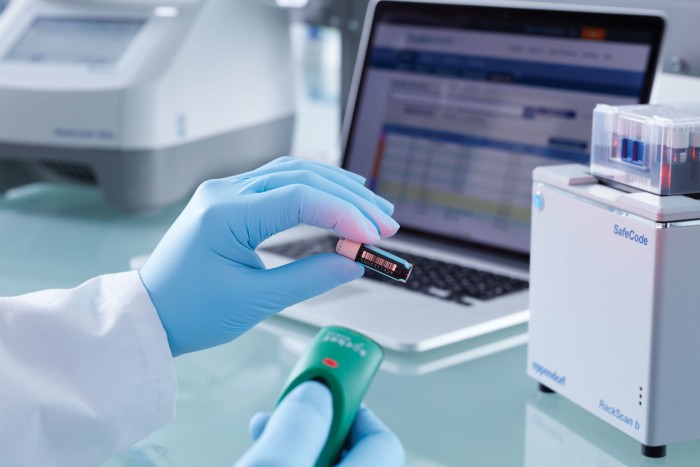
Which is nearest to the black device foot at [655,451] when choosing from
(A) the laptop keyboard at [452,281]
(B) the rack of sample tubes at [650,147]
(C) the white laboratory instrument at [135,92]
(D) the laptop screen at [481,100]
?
(B) the rack of sample tubes at [650,147]

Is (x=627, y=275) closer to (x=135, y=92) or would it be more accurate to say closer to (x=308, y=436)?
(x=308, y=436)

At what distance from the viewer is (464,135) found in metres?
1.04

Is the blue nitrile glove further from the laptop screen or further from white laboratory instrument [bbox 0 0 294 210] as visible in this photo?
white laboratory instrument [bbox 0 0 294 210]

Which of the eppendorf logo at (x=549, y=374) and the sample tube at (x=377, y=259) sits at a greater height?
the sample tube at (x=377, y=259)

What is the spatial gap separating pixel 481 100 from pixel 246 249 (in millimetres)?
478

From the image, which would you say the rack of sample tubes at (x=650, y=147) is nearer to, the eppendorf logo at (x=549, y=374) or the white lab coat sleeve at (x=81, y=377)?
the eppendorf logo at (x=549, y=374)

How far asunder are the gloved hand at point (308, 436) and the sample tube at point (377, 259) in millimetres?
87

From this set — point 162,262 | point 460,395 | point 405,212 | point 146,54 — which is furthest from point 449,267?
point 146,54

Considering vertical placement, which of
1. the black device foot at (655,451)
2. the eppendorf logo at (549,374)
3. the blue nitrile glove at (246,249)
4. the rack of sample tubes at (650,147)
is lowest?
the black device foot at (655,451)

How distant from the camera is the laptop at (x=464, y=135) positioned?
2.79 feet

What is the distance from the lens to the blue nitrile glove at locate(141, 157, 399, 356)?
60 centimetres

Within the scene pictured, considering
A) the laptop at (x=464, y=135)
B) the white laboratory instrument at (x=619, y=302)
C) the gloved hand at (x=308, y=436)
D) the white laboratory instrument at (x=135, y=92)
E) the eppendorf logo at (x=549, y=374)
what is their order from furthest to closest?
the white laboratory instrument at (x=135, y=92), the laptop at (x=464, y=135), the eppendorf logo at (x=549, y=374), the white laboratory instrument at (x=619, y=302), the gloved hand at (x=308, y=436)

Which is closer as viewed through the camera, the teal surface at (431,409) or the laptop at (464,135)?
the teal surface at (431,409)

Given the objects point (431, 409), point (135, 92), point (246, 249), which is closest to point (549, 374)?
point (431, 409)
